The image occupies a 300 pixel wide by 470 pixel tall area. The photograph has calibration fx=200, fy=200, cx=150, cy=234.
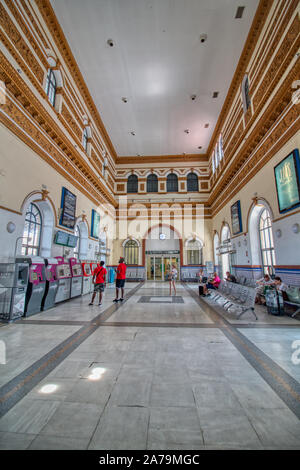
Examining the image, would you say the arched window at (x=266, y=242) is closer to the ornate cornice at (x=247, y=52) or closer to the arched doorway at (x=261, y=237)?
the arched doorway at (x=261, y=237)

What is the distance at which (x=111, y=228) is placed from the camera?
17.4 meters

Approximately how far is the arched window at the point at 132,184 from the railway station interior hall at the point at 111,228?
2527 mm

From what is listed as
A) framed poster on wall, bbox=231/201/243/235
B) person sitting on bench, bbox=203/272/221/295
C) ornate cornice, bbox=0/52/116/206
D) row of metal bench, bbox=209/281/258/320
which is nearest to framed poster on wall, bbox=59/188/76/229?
ornate cornice, bbox=0/52/116/206

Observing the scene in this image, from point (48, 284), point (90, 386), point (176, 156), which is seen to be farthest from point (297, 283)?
point (176, 156)

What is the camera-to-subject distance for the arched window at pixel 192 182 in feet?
60.5

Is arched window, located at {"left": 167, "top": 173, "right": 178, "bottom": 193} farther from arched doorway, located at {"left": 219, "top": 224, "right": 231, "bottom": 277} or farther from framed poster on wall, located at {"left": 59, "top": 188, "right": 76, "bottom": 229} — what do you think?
framed poster on wall, located at {"left": 59, "top": 188, "right": 76, "bottom": 229}

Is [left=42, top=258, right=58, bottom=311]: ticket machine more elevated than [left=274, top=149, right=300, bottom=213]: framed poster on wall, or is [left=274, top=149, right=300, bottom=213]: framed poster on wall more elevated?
[left=274, top=149, right=300, bottom=213]: framed poster on wall

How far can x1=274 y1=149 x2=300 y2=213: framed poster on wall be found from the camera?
5.93 meters

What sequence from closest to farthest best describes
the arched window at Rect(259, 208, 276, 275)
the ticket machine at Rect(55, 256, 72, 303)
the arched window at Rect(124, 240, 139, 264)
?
the ticket machine at Rect(55, 256, 72, 303)
the arched window at Rect(259, 208, 276, 275)
the arched window at Rect(124, 240, 139, 264)

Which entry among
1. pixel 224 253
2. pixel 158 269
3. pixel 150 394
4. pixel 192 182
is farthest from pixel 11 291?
pixel 192 182

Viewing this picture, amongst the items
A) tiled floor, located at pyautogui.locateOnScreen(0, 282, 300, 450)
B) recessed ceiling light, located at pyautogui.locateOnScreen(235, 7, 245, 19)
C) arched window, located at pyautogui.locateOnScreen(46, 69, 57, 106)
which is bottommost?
tiled floor, located at pyautogui.locateOnScreen(0, 282, 300, 450)

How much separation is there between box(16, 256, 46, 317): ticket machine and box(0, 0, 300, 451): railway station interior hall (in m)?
0.05

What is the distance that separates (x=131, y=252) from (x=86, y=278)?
8.77 m
